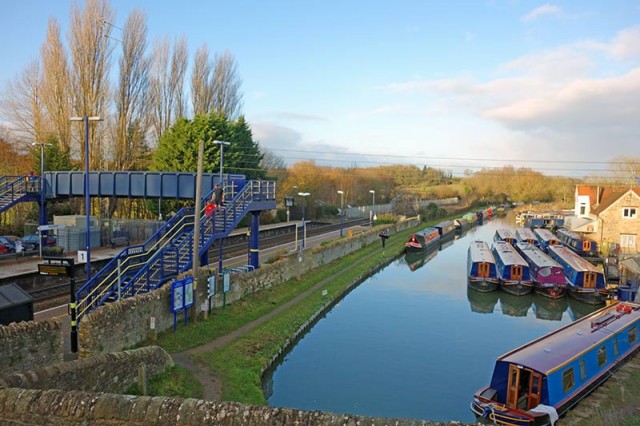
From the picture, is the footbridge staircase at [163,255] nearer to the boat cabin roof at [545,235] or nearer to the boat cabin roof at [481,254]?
the boat cabin roof at [481,254]

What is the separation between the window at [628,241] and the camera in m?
42.9

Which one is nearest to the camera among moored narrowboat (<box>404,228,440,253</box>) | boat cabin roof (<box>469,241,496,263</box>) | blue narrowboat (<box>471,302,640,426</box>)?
blue narrowboat (<box>471,302,640,426</box>)

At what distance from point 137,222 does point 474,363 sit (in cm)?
2959

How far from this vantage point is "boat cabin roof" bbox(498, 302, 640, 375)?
46.0 feet

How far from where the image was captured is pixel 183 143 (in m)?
44.7

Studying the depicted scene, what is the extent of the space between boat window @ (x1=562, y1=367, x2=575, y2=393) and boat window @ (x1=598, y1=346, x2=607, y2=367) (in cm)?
231

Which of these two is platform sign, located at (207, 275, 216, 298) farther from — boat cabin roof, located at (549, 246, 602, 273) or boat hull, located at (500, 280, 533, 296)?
boat cabin roof, located at (549, 246, 602, 273)

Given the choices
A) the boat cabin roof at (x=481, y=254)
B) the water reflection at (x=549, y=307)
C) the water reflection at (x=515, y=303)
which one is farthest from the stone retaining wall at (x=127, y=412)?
the boat cabin roof at (x=481, y=254)

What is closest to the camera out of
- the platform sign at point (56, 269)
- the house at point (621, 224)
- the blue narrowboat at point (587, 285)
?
the platform sign at point (56, 269)

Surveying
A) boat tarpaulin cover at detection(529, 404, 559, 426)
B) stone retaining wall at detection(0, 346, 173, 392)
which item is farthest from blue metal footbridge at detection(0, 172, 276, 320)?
boat tarpaulin cover at detection(529, 404, 559, 426)

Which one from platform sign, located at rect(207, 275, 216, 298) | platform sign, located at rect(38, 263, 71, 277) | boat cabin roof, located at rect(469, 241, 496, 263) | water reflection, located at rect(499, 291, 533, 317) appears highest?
platform sign, located at rect(38, 263, 71, 277)

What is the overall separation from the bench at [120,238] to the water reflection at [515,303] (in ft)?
88.7

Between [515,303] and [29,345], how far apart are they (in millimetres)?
26927

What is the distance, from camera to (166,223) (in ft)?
72.7
